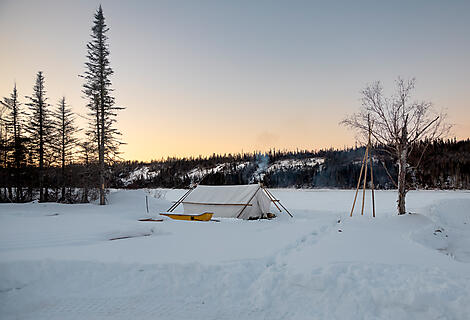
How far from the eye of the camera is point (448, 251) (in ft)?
25.6

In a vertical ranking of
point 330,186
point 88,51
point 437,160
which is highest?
point 88,51

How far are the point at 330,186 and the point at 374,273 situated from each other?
69.7 metres

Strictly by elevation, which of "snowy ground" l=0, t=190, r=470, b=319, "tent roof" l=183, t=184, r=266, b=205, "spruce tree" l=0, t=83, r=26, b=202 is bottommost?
"snowy ground" l=0, t=190, r=470, b=319

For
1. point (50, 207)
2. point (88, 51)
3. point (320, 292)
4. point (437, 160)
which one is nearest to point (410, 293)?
point (320, 292)

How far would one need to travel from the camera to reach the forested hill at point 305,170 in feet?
177

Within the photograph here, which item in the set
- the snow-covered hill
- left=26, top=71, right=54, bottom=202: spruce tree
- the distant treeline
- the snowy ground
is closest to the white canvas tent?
the distant treeline

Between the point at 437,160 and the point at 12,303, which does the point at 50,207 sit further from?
the point at 437,160

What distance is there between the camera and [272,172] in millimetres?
92062

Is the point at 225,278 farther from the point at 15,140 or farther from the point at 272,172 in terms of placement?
the point at 272,172

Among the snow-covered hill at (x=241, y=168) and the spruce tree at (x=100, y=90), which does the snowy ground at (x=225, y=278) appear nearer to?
the spruce tree at (x=100, y=90)

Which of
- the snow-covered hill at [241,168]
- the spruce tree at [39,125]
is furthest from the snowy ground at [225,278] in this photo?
the snow-covered hill at [241,168]

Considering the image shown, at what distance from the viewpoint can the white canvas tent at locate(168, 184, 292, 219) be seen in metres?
14.1

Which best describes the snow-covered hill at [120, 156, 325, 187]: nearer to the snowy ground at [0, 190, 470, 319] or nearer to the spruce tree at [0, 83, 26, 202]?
the spruce tree at [0, 83, 26, 202]

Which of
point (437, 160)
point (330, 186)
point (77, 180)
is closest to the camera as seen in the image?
point (77, 180)
